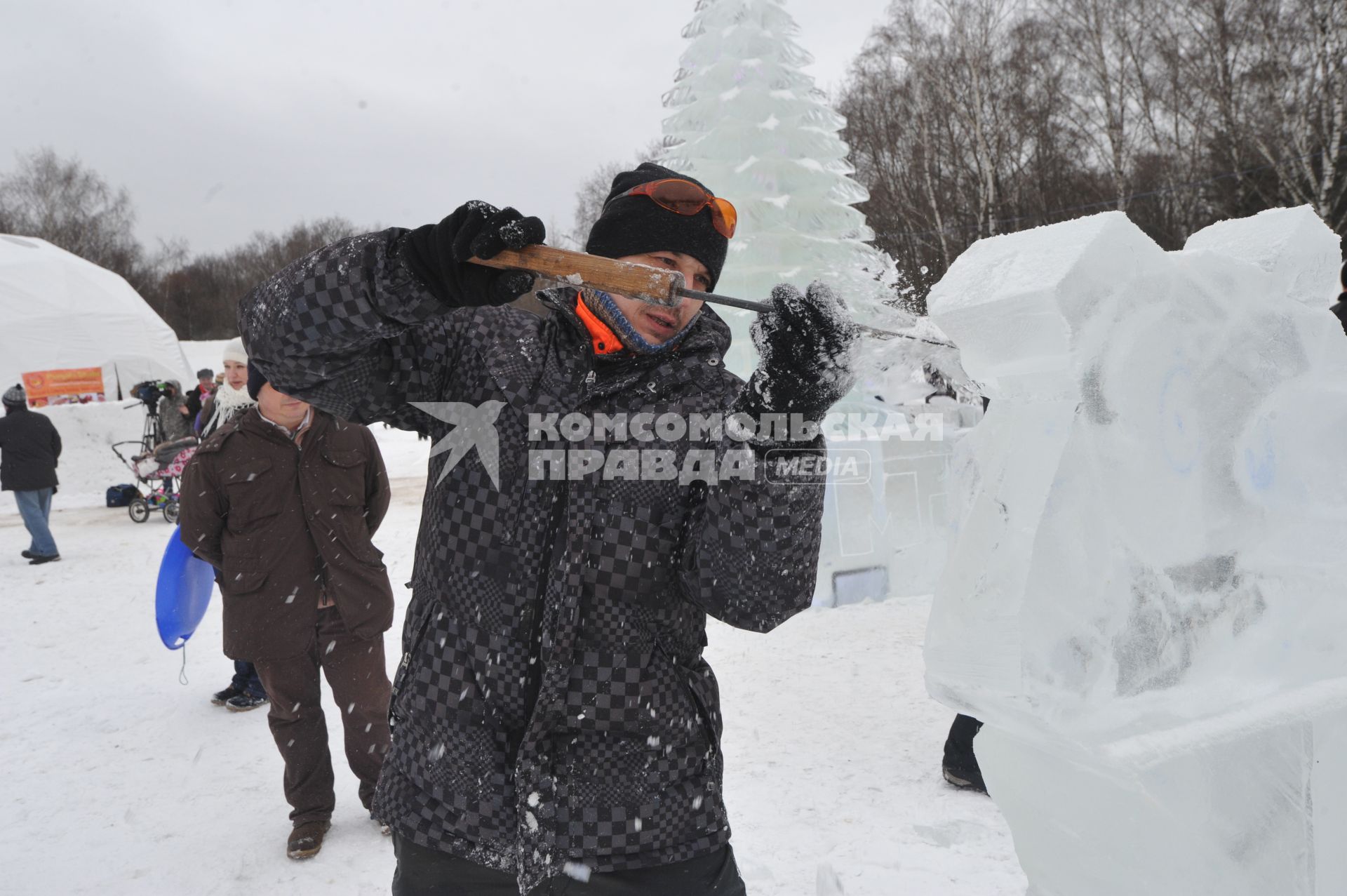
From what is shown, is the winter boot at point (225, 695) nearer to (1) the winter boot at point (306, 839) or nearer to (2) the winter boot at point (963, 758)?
(1) the winter boot at point (306, 839)

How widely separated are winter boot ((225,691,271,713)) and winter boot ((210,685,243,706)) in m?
0.02

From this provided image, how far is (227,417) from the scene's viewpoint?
15.1 feet

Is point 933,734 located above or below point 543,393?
below

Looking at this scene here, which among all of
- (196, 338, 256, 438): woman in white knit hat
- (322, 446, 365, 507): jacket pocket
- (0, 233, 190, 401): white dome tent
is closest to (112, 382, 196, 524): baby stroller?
(196, 338, 256, 438): woman in white knit hat

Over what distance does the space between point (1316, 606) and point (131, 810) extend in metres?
4.14

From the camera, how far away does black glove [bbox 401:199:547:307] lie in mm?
1374

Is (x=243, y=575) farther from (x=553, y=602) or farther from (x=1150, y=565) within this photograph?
(x=1150, y=565)

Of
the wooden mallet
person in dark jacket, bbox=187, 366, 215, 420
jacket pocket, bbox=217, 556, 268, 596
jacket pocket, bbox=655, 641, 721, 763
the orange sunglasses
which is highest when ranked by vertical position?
the orange sunglasses

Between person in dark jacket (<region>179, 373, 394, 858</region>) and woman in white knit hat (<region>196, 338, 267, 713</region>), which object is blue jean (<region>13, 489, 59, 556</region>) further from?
person in dark jacket (<region>179, 373, 394, 858</region>)

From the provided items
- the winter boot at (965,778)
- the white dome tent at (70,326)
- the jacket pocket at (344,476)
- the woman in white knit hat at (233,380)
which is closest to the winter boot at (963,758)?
the winter boot at (965,778)

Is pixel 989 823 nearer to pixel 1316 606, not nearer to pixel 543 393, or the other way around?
pixel 1316 606

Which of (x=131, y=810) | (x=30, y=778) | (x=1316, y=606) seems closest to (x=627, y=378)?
(x=1316, y=606)

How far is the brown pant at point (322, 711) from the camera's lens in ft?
10.8

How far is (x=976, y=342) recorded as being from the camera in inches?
49.3
